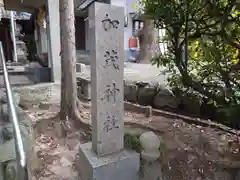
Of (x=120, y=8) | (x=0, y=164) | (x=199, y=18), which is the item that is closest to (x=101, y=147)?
(x=0, y=164)

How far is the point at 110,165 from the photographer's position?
7.30 feet

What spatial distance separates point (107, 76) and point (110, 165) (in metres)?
0.97

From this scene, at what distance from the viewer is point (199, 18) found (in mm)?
2568

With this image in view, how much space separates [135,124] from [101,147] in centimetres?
172

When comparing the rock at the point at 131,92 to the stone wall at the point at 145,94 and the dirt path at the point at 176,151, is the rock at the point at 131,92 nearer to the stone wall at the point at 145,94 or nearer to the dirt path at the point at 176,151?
the stone wall at the point at 145,94

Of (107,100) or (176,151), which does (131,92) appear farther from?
(107,100)

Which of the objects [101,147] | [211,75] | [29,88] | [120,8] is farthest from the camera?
[29,88]

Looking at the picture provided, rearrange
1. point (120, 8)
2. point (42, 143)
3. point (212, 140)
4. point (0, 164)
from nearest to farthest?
point (0, 164) < point (120, 8) < point (212, 140) < point (42, 143)

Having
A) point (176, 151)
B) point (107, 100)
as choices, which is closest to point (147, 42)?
point (176, 151)

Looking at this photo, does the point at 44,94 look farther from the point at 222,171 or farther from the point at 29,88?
the point at 222,171

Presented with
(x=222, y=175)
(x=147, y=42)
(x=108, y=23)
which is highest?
(x=147, y=42)

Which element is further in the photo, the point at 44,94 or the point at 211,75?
the point at 44,94

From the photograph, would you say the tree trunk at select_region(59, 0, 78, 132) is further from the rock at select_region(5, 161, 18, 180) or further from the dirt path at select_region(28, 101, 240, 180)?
the rock at select_region(5, 161, 18, 180)

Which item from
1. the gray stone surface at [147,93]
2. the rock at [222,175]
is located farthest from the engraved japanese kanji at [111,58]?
the gray stone surface at [147,93]
